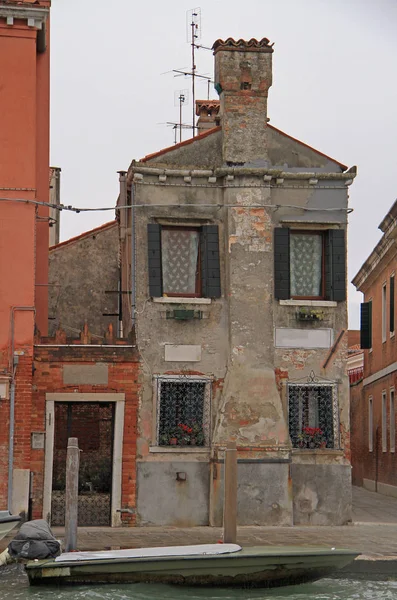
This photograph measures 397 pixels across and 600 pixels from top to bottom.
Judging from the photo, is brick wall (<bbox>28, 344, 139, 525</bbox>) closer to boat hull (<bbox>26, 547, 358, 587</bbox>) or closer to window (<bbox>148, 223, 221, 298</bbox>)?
window (<bbox>148, 223, 221, 298</bbox>)

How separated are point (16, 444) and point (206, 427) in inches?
139

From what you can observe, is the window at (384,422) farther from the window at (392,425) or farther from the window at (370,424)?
the window at (370,424)

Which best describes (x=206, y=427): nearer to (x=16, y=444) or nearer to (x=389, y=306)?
(x=16, y=444)

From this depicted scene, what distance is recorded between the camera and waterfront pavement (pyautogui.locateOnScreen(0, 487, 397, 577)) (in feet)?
54.9

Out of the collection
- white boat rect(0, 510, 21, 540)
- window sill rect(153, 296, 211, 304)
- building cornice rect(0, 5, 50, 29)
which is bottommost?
white boat rect(0, 510, 21, 540)

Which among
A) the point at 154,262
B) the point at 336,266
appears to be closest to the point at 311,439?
the point at 336,266

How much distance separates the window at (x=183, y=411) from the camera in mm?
21734

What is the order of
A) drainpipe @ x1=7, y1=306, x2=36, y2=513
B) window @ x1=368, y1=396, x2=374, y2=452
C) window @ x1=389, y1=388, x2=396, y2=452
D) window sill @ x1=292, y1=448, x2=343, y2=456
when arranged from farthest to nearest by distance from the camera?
window @ x1=368, y1=396, x2=374, y2=452 < window @ x1=389, y1=388, x2=396, y2=452 < window sill @ x1=292, y1=448, x2=343, y2=456 < drainpipe @ x1=7, y1=306, x2=36, y2=513

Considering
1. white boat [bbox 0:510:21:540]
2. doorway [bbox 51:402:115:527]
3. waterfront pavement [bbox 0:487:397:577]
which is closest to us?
waterfront pavement [bbox 0:487:397:577]

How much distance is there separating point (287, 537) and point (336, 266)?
221 inches

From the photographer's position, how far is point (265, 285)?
22.1 meters

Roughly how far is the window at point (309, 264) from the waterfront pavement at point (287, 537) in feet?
14.2

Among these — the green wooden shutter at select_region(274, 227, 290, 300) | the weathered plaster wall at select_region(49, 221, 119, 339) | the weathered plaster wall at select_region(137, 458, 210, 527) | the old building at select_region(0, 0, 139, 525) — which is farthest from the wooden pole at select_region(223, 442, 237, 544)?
the weathered plaster wall at select_region(49, 221, 119, 339)

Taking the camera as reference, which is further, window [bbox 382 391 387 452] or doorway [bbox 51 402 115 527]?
window [bbox 382 391 387 452]
